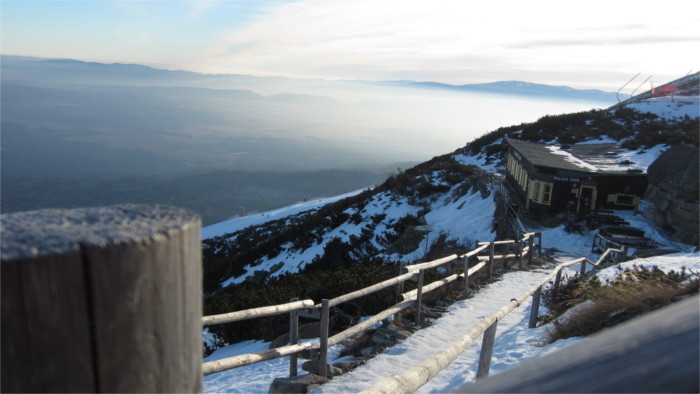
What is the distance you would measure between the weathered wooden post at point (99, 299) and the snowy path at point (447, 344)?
485 centimetres

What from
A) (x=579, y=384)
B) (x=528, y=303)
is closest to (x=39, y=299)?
(x=579, y=384)

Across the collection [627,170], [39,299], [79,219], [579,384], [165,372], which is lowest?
[627,170]

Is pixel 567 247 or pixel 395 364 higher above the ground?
pixel 395 364

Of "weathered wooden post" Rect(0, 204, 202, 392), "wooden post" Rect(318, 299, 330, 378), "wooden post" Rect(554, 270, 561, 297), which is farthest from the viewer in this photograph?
"wooden post" Rect(554, 270, 561, 297)

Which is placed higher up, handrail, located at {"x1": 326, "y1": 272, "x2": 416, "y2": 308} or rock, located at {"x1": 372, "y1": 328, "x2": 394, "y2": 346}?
handrail, located at {"x1": 326, "y1": 272, "x2": 416, "y2": 308}

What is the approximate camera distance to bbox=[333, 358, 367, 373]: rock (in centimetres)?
643

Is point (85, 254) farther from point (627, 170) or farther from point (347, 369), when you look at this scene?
point (627, 170)

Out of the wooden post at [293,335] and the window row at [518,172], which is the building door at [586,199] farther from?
the wooden post at [293,335]

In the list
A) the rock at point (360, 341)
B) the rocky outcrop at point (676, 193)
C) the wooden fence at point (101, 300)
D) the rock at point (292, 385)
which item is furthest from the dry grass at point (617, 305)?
the rocky outcrop at point (676, 193)

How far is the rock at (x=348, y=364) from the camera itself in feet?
21.1

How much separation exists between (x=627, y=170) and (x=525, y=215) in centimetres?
467

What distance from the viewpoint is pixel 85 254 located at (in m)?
0.80

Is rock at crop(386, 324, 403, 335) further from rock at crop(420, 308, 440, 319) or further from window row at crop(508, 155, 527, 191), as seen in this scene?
window row at crop(508, 155, 527, 191)

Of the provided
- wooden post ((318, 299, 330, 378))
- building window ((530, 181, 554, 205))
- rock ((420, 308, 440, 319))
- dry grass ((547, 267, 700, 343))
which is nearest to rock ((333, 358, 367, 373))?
wooden post ((318, 299, 330, 378))
